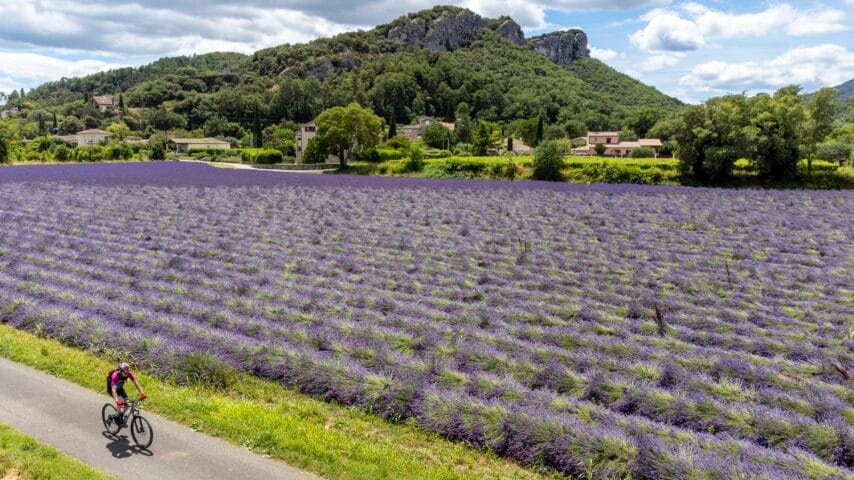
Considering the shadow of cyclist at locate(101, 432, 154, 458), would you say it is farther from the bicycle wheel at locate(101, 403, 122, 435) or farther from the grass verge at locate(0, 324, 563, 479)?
the grass verge at locate(0, 324, 563, 479)

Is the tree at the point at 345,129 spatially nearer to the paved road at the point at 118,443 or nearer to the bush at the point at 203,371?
the bush at the point at 203,371

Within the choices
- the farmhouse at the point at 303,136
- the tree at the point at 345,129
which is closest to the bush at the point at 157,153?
the farmhouse at the point at 303,136

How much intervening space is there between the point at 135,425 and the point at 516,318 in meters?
8.60

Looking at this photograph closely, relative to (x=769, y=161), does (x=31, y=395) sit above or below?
below

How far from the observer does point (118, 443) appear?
8.55 metres

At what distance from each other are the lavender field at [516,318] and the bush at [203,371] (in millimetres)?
179

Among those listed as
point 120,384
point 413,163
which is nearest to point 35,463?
point 120,384

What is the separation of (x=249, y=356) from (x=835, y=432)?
394 inches

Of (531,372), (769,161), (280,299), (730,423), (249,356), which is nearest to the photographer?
(730,423)

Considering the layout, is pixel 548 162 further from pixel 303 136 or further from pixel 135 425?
pixel 303 136

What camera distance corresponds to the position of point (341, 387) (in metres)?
10.3

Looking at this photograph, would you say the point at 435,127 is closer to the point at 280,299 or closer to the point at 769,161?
the point at 769,161

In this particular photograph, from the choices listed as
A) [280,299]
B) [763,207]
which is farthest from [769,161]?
[280,299]

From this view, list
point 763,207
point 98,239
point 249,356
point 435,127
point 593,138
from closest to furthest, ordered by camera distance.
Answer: point 249,356
point 98,239
point 763,207
point 435,127
point 593,138
